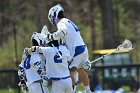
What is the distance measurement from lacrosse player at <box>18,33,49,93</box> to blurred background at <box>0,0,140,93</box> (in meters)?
8.50

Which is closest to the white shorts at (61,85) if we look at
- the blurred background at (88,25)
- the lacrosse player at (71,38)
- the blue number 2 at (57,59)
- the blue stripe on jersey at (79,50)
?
the blue number 2 at (57,59)

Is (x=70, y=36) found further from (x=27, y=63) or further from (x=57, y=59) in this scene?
(x=27, y=63)

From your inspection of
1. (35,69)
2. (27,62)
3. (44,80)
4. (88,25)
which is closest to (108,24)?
(88,25)

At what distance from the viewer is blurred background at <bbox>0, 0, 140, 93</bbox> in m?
27.7

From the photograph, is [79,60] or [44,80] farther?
[79,60]

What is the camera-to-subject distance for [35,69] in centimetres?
1289

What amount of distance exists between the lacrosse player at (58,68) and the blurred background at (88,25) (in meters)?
9.02

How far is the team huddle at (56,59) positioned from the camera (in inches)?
490

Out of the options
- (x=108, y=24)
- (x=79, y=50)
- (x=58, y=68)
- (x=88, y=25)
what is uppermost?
(x=88, y=25)

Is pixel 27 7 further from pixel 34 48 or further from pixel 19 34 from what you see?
pixel 34 48

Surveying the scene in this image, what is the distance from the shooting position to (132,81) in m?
22.0

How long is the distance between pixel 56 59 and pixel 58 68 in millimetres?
168

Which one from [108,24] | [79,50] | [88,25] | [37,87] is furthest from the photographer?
[88,25]

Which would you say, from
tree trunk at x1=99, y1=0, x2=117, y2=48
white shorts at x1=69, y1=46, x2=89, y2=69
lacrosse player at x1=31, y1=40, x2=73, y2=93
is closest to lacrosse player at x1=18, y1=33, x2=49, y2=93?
lacrosse player at x1=31, y1=40, x2=73, y2=93
